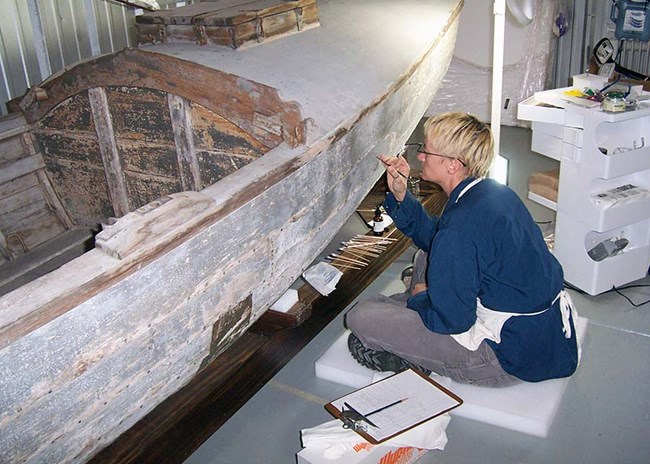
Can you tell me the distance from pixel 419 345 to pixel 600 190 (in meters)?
1.47

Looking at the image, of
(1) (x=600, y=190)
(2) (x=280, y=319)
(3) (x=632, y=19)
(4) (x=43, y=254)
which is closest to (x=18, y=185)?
(4) (x=43, y=254)

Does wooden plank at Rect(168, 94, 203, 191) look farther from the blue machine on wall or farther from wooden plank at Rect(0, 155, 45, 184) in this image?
the blue machine on wall

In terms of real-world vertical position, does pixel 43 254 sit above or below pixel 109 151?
below

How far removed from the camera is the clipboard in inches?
95.6

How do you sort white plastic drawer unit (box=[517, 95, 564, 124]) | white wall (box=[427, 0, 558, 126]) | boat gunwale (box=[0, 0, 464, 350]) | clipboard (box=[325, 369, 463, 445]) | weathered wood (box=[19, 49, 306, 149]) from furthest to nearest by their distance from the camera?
white wall (box=[427, 0, 558, 126]) < white plastic drawer unit (box=[517, 95, 564, 124]) < weathered wood (box=[19, 49, 306, 149]) < clipboard (box=[325, 369, 463, 445]) < boat gunwale (box=[0, 0, 464, 350])

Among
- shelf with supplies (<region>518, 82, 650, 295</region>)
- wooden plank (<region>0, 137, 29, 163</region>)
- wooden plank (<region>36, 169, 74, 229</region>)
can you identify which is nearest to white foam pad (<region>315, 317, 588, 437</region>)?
shelf with supplies (<region>518, 82, 650, 295</region>)

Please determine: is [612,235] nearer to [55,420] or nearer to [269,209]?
[269,209]

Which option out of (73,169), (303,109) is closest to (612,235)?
(303,109)

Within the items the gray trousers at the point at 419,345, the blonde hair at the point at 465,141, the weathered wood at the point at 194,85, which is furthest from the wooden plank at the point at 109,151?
the blonde hair at the point at 465,141

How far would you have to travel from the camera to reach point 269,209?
2453mm

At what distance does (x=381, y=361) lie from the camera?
290cm

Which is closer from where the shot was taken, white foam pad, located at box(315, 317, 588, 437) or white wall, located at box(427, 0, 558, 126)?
white foam pad, located at box(315, 317, 588, 437)

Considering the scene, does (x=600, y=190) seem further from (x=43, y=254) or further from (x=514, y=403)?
(x=43, y=254)

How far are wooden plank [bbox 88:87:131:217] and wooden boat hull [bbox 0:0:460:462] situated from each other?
1.03 meters
